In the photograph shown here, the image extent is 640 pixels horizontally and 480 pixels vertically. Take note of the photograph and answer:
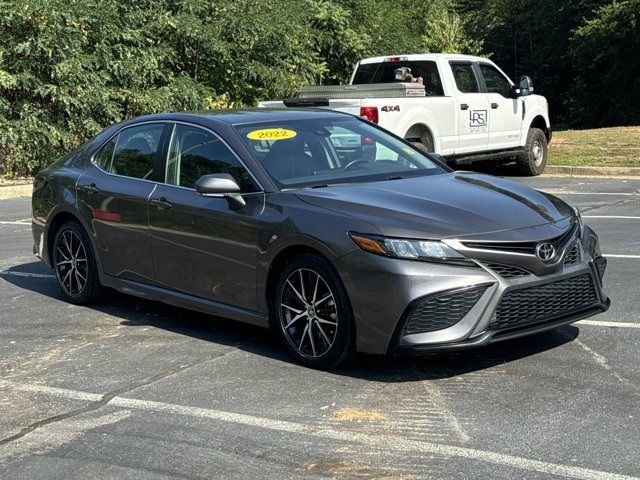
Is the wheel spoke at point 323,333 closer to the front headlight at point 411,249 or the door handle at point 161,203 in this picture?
the front headlight at point 411,249

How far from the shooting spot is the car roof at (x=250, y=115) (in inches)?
282

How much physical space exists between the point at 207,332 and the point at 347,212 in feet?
5.78

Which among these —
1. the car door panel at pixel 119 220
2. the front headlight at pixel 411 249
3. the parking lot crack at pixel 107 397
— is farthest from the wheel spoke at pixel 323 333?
the car door panel at pixel 119 220

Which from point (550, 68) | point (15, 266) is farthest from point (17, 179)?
point (550, 68)

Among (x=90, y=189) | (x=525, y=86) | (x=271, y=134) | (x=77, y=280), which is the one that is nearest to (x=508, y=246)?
(x=271, y=134)

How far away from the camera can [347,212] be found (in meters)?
5.98

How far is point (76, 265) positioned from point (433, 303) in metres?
3.58

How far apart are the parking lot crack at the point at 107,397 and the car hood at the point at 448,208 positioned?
1.19 metres

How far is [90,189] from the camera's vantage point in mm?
7871

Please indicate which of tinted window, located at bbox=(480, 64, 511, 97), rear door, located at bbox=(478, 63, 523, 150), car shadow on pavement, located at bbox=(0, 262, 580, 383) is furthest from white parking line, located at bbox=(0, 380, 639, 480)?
tinted window, located at bbox=(480, 64, 511, 97)

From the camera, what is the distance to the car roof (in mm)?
7168

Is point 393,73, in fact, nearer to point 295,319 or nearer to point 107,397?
point 295,319

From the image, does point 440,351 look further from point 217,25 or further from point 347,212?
point 217,25

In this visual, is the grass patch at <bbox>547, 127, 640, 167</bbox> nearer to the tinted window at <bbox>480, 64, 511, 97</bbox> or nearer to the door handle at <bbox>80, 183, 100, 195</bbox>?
the tinted window at <bbox>480, 64, 511, 97</bbox>
